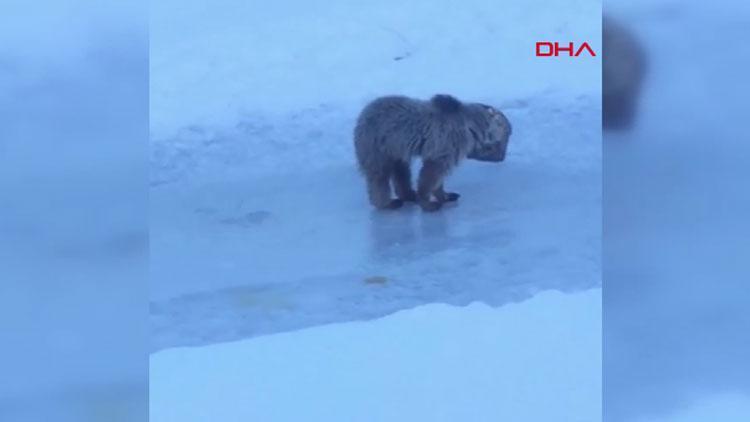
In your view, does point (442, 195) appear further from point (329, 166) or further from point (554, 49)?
point (554, 49)

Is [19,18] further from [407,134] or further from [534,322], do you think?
[534,322]

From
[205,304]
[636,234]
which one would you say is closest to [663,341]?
[636,234]

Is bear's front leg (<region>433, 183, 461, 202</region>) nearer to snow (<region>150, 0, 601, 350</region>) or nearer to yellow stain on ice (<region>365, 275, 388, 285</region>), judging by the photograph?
snow (<region>150, 0, 601, 350</region>)

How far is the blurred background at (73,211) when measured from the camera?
2119 mm

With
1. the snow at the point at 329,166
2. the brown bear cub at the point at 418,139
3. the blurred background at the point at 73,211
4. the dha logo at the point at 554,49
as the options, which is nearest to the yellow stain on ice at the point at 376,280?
the snow at the point at 329,166

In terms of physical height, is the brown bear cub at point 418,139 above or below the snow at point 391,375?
above

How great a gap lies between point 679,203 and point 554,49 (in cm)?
42

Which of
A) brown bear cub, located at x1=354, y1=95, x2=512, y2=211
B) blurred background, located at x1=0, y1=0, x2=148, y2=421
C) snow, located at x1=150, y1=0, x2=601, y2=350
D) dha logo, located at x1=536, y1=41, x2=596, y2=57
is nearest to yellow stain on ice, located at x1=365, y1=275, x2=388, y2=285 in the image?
snow, located at x1=150, y1=0, x2=601, y2=350

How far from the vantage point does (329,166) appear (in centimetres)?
220

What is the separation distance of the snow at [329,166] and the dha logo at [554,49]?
0.02 meters

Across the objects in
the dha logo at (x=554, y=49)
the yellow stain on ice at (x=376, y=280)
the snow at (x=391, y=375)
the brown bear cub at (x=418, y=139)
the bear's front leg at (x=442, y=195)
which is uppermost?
the dha logo at (x=554, y=49)

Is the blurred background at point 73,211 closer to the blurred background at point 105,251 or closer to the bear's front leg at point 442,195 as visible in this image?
the blurred background at point 105,251

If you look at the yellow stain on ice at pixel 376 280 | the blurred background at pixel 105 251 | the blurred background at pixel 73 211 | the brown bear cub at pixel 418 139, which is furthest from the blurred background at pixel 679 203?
the blurred background at pixel 73 211

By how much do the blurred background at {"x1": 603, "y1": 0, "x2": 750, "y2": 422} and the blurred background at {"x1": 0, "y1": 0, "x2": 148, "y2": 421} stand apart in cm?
98
